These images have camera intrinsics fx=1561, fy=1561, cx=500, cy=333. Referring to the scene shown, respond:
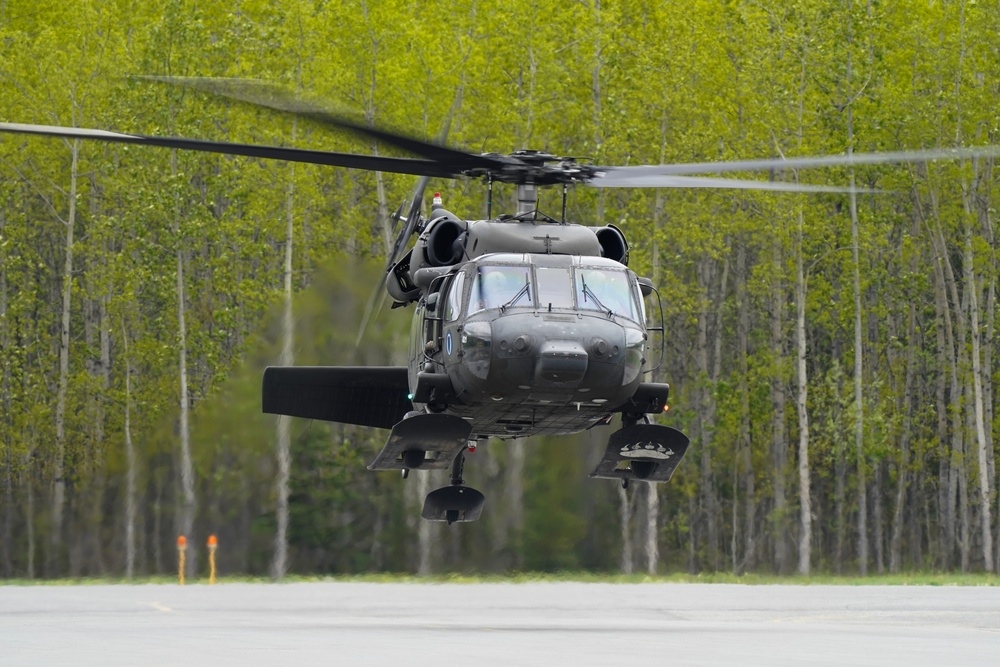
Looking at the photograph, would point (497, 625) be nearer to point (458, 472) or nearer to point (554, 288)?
point (458, 472)

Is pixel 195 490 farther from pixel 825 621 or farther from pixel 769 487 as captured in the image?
pixel 769 487

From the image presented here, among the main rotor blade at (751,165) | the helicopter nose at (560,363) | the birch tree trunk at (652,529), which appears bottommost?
the birch tree trunk at (652,529)

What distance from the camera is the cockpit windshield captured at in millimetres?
17016

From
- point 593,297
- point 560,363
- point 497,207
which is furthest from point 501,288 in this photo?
point 497,207

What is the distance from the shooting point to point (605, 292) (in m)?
17.3

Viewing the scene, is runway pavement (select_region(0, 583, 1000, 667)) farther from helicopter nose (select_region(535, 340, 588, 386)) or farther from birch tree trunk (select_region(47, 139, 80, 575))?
birch tree trunk (select_region(47, 139, 80, 575))

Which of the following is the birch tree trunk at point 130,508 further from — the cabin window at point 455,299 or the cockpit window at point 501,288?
the cockpit window at point 501,288

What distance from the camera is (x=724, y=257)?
43.5 meters

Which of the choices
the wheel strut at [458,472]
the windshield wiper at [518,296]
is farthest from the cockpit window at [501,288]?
the wheel strut at [458,472]

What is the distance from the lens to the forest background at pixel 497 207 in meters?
31.7

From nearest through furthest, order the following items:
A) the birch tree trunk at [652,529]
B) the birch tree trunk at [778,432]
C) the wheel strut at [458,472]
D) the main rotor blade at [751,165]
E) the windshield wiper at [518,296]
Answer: the main rotor blade at [751,165]
the windshield wiper at [518,296]
the wheel strut at [458,472]
the birch tree trunk at [652,529]
the birch tree trunk at [778,432]

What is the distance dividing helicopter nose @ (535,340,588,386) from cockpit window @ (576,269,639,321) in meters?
0.83

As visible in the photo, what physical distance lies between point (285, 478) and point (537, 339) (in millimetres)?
14133

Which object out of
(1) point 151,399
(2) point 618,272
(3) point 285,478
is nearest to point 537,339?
(2) point 618,272
